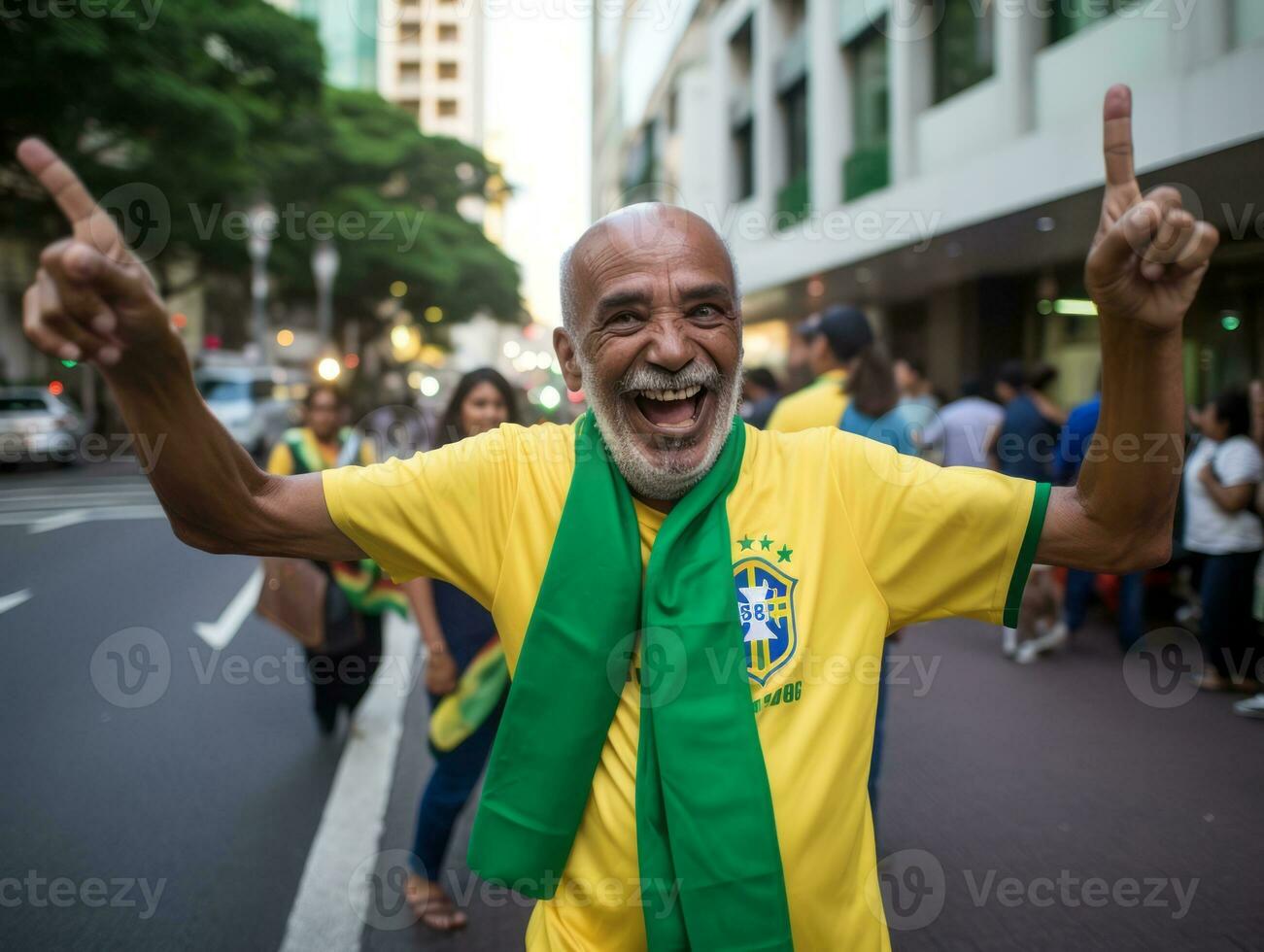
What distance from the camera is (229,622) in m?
8.32

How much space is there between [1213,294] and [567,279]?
1086 cm

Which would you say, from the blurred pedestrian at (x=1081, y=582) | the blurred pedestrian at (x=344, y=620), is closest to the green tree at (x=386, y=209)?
the blurred pedestrian at (x=344, y=620)

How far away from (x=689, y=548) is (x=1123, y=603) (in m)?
6.49

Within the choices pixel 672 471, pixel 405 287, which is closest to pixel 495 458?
pixel 672 471

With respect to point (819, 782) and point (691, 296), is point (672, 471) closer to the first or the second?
point (691, 296)

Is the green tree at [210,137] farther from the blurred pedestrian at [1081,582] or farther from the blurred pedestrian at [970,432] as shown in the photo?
the blurred pedestrian at [1081,582]

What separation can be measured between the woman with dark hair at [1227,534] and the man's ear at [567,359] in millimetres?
5570

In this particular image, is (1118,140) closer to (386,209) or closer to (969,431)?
A: (969,431)

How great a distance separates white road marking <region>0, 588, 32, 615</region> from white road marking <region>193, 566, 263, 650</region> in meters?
1.29

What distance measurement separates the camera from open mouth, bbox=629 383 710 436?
1.90 meters

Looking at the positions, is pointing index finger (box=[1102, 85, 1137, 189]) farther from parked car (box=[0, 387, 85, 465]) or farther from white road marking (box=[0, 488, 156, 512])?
parked car (box=[0, 387, 85, 465])

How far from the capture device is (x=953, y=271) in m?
15.7

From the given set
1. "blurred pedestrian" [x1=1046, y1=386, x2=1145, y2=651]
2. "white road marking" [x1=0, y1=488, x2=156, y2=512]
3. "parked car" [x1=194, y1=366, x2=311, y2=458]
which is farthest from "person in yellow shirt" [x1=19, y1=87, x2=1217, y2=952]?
"parked car" [x1=194, y1=366, x2=311, y2=458]

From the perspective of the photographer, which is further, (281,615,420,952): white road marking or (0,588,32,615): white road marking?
(0,588,32,615): white road marking
